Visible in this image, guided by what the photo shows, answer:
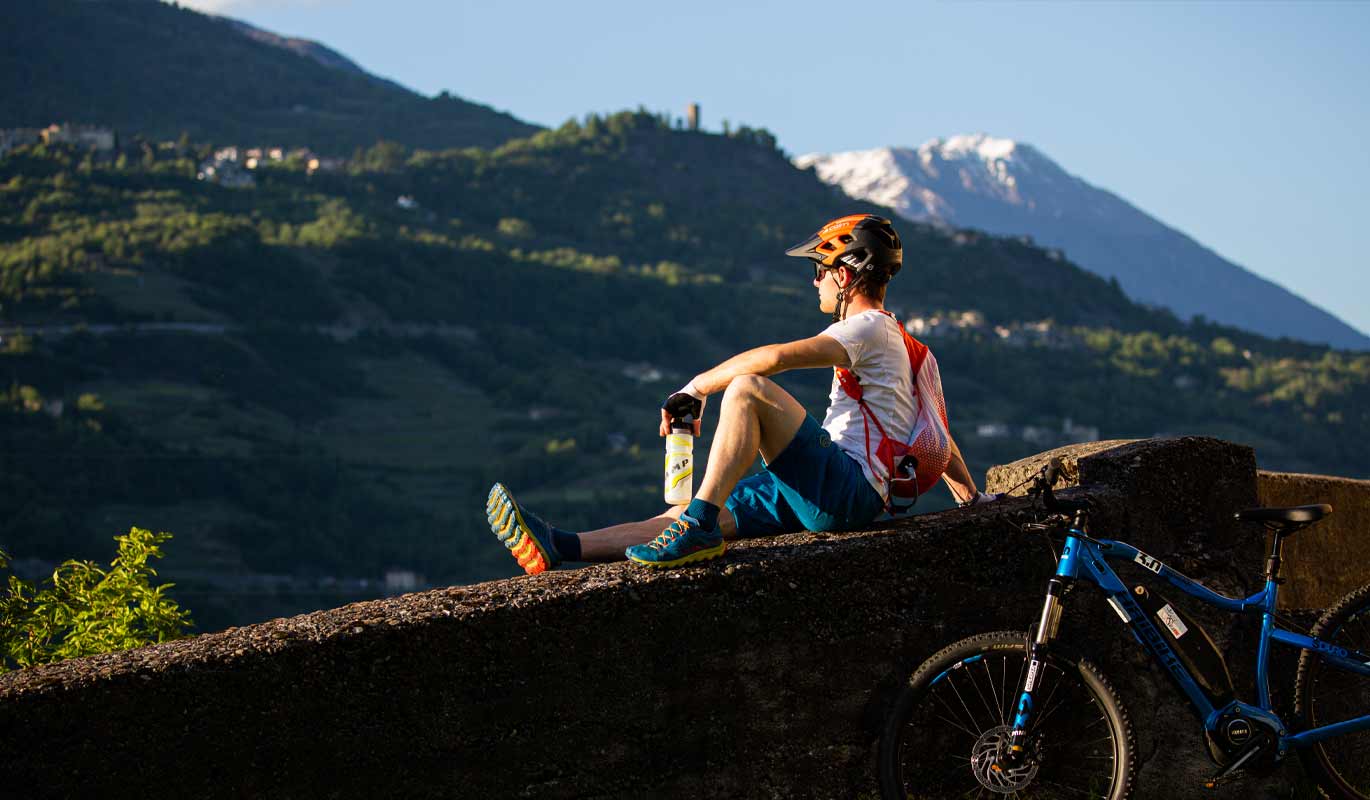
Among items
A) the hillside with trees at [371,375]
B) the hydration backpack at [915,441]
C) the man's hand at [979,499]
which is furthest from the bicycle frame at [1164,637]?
the hillside with trees at [371,375]

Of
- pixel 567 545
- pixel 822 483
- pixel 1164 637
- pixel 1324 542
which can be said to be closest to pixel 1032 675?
pixel 1164 637

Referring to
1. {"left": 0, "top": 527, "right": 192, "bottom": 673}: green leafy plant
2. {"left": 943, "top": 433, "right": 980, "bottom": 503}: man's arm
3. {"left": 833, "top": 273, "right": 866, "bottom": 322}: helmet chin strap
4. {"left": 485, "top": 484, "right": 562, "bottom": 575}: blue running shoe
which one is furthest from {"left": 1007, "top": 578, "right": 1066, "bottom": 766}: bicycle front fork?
{"left": 0, "top": 527, "right": 192, "bottom": 673}: green leafy plant

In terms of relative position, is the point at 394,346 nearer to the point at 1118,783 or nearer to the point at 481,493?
the point at 481,493

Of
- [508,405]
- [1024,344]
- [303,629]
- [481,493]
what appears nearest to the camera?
[303,629]

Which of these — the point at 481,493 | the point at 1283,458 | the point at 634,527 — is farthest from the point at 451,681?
the point at 1283,458

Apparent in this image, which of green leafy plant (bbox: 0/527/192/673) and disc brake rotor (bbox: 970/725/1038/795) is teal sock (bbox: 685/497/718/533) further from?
green leafy plant (bbox: 0/527/192/673)

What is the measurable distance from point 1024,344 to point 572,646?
181 meters

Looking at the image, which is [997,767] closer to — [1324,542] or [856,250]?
[856,250]

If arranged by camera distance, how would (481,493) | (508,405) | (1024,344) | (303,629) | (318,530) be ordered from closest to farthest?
(303,629)
(318,530)
(481,493)
(508,405)
(1024,344)

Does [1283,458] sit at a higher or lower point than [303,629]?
lower

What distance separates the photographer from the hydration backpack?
4613mm

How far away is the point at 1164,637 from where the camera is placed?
4.13m

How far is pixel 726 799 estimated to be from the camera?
13.3 ft

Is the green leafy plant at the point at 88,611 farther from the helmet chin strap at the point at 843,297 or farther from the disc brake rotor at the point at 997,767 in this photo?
the disc brake rotor at the point at 997,767
